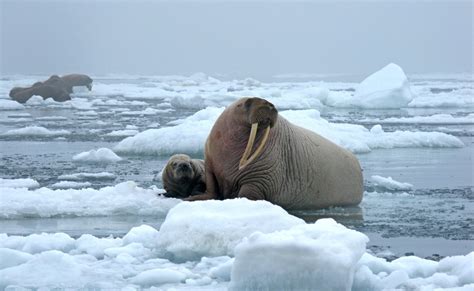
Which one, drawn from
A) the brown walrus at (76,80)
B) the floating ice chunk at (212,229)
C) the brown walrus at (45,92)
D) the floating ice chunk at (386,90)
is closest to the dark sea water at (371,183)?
the floating ice chunk at (212,229)

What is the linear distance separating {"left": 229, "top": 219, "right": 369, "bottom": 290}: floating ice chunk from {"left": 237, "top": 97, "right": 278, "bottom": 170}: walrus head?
8.37 feet

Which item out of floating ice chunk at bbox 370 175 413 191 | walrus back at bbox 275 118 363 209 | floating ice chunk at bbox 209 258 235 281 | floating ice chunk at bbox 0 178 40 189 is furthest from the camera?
floating ice chunk at bbox 370 175 413 191

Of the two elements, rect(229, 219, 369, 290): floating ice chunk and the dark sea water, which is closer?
rect(229, 219, 369, 290): floating ice chunk

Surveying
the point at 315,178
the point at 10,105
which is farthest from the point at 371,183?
the point at 10,105

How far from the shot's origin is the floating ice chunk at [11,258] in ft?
15.0

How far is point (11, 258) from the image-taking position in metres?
4.60

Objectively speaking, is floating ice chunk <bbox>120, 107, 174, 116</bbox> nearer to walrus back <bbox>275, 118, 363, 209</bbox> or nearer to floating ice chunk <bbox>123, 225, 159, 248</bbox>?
walrus back <bbox>275, 118, 363, 209</bbox>

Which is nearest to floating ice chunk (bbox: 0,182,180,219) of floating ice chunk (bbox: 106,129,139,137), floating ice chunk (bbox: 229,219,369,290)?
floating ice chunk (bbox: 229,219,369,290)

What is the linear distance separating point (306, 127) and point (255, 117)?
172 inches

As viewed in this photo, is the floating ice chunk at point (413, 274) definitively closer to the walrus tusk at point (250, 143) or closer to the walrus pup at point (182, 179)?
the walrus tusk at point (250, 143)

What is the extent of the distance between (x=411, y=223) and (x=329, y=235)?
2.16 meters

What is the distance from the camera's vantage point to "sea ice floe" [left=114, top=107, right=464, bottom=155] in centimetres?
1082

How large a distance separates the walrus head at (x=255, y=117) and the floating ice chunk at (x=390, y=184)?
1.89m

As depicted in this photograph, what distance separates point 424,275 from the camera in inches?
176
